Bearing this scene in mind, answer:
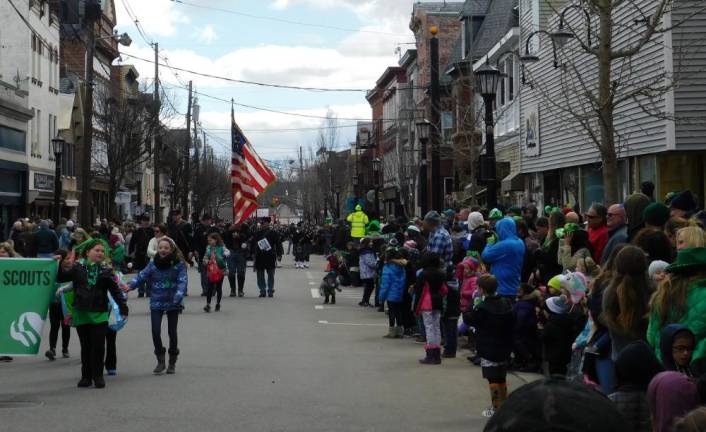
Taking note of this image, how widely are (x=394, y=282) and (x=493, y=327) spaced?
643 centimetres

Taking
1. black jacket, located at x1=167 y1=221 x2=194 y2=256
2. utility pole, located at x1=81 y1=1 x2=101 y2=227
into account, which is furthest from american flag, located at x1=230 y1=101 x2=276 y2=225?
black jacket, located at x1=167 y1=221 x2=194 y2=256

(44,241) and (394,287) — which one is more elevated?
(44,241)

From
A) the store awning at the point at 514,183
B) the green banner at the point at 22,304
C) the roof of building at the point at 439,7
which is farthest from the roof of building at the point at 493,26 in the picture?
the green banner at the point at 22,304

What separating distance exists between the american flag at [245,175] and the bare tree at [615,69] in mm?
8781

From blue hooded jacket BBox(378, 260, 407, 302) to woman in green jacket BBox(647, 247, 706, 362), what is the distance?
9.39 m

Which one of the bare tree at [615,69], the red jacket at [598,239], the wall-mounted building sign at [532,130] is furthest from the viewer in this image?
the wall-mounted building sign at [532,130]

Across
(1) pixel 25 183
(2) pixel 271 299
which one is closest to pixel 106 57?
(1) pixel 25 183

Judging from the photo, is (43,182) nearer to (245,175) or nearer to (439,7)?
(245,175)

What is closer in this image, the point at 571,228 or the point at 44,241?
the point at 571,228

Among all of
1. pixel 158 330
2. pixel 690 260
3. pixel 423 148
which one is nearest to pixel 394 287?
pixel 158 330

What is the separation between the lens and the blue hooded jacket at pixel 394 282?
16.3 metres

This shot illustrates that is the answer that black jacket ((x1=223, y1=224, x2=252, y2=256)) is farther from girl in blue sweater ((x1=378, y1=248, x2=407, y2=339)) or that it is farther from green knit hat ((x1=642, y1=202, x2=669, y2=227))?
green knit hat ((x1=642, y1=202, x2=669, y2=227))

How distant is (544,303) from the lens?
439 inches

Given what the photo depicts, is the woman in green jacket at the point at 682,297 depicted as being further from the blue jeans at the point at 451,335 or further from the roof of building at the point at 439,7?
the roof of building at the point at 439,7
